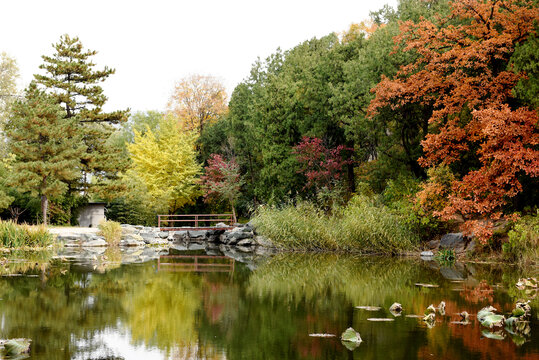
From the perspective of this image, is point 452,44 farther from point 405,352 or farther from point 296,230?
point 405,352

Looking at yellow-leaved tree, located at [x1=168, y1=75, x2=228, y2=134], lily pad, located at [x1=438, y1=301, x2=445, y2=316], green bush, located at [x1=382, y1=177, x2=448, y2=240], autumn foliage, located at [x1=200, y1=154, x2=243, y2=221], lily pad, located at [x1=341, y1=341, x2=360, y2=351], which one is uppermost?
yellow-leaved tree, located at [x1=168, y1=75, x2=228, y2=134]

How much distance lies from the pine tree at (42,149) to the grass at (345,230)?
983 cm

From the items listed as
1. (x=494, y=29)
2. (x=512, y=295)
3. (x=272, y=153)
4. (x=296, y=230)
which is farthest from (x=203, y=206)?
(x=512, y=295)

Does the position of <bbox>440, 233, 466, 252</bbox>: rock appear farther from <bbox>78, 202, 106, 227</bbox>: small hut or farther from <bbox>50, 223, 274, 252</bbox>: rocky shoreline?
<bbox>78, 202, 106, 227</bbox>: small hut

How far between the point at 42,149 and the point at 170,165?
12228mm

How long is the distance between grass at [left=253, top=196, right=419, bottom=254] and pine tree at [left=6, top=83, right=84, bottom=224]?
9826mm

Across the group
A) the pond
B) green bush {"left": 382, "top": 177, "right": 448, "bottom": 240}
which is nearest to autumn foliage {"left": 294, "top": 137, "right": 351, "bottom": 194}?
green bush {"left": 382, "top": 177, "right": 448, "bottom": 240}

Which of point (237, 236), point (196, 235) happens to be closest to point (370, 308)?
point (237, 236)

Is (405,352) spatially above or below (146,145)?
below

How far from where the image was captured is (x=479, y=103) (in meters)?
15.7

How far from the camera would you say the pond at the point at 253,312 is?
16.7ft

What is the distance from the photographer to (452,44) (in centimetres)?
1689

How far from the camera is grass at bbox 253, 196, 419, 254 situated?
17.3m

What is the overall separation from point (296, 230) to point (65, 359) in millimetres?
15540
